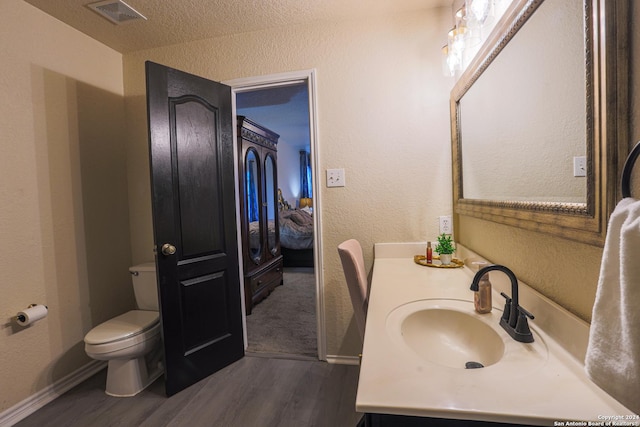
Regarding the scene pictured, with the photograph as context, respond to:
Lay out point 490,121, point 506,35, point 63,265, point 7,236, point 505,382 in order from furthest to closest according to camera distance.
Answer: point 63,265 → point 7,236 → point 490,121 → point 506,35 → point 505,382

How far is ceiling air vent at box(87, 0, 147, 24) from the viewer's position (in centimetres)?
170

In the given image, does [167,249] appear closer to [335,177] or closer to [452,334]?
[335,177]

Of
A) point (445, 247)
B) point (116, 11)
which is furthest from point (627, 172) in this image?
point (116, 11)

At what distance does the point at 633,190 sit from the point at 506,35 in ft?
2.39

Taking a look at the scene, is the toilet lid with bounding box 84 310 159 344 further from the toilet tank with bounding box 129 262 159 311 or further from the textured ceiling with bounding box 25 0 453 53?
the textured ceiling with bounding box 25 0 453 53

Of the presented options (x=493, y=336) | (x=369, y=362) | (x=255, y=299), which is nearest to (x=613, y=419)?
(x=493, y=336)

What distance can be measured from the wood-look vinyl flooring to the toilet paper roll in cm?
55

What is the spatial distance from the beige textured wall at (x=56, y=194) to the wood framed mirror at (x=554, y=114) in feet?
8.28

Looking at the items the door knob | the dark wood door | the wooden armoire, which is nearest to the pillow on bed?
the wooden armoire

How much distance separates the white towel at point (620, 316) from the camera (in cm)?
39

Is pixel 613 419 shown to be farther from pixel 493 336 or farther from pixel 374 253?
pixel 374 253

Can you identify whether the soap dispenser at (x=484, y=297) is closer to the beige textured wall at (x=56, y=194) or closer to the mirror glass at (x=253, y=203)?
the mirror glass at (x=253, y=203)

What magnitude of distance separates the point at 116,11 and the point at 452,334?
8.50ft

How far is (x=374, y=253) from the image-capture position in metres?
1.92
